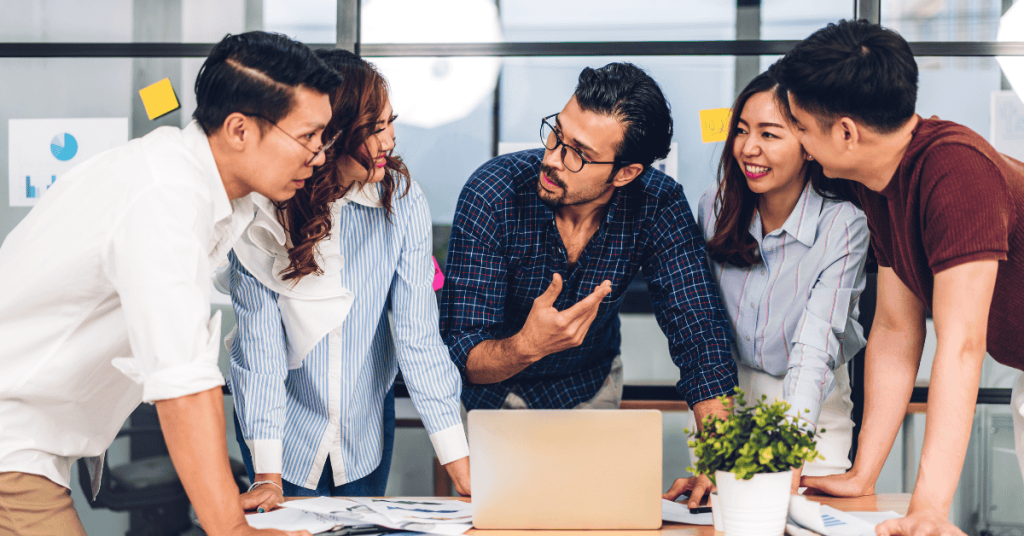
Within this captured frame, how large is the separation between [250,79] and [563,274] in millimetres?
953

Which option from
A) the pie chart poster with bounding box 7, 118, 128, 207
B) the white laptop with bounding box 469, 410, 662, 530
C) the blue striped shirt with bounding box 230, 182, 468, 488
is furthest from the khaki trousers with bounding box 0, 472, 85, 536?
the pie chart poster with bounding box 7, 118, 128, 207

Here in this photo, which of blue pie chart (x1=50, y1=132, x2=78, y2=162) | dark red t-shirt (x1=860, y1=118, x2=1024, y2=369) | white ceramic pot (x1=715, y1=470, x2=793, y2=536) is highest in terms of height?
blue pie chart (x1=50, y1=132, x2=78, y2=162)

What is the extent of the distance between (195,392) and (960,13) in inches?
102

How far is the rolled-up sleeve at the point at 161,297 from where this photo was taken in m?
0.94

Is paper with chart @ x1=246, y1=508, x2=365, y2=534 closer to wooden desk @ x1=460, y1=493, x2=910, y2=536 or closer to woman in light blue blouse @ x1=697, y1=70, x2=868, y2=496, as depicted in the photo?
wooden desk @ x1=460, y1=493, x2=910, y2=536

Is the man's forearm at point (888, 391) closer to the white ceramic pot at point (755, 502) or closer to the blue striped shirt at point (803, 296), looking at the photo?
Result: the blue striped shirt at point (803, 296)

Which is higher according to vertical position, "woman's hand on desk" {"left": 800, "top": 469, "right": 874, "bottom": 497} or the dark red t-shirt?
the dark red t-shirt

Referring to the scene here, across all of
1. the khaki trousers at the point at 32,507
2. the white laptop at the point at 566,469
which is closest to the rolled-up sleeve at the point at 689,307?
the white laptop at the point at 566,469

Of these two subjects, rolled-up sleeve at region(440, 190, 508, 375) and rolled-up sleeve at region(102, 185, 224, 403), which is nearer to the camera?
rolled-up sleeve at region(102, 185, 224, 403)

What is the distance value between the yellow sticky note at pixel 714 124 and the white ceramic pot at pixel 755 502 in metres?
1.57

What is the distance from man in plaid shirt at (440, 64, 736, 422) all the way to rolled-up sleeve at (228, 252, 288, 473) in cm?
42

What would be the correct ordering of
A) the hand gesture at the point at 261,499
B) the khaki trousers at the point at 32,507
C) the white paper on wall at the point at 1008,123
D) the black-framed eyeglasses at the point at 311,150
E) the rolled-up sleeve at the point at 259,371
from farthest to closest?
1. the white paper on wall at the point at 1008,123
2. the rolled-up sleeve at the point at 259,371
3. the hand gesture at the point at 261,499
4. the black-framed eyeglasses at the point at 311,150
5. the khaki trousers at the point at 32,507

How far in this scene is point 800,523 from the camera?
3.46ft

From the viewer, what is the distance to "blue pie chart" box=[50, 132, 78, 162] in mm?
2443
